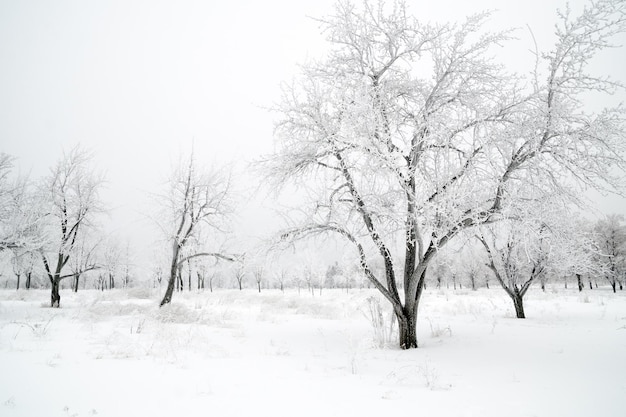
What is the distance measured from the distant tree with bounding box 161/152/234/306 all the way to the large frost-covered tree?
29.5 feet

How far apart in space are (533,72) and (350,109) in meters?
3.65

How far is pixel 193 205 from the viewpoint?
632 inches

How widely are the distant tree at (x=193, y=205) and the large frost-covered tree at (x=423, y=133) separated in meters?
8.98

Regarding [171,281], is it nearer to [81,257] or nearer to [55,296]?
[55,296]

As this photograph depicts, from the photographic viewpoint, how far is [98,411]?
3123mm

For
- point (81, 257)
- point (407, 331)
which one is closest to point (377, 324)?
point (407, 331)

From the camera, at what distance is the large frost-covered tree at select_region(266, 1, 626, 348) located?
5.90 metres

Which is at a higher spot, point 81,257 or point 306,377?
point 81,257

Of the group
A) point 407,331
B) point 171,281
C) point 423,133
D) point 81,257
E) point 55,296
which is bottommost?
point 407,331

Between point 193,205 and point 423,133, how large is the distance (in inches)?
504

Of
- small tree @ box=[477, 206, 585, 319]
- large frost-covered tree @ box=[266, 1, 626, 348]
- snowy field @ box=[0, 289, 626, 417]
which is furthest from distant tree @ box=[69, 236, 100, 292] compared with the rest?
small tree @ box=[477, 206, 585, 319]

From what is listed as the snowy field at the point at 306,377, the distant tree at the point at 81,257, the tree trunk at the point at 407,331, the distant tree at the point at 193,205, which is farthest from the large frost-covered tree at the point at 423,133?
the distant tree at the point at 81,257

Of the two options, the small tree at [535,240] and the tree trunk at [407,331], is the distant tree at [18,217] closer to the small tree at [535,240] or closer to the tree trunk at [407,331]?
the tree trunk at [407,331]

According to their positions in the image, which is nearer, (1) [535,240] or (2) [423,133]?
(2) [423,133]
